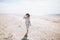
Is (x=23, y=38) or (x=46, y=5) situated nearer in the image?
(x=23, y=38)

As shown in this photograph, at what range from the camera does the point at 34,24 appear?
6.86 feet

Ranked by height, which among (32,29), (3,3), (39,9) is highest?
(3,3)

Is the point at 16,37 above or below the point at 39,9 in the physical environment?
below

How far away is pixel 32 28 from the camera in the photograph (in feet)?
6.81

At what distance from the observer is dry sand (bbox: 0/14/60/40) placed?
6.59 ft

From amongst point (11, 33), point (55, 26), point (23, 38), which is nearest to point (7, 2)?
point (11, 33)

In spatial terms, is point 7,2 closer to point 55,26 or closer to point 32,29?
point 32,29

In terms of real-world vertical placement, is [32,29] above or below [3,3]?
below

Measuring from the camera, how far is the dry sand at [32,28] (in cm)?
201

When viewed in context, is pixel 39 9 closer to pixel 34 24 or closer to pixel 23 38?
pixel 34 24

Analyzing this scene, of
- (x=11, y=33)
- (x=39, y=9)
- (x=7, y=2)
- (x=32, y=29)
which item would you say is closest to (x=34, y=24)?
(x=32, y=29)

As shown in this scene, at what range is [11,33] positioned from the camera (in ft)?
6.59

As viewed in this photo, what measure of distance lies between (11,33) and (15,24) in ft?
0.55

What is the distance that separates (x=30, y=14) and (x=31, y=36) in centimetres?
38
